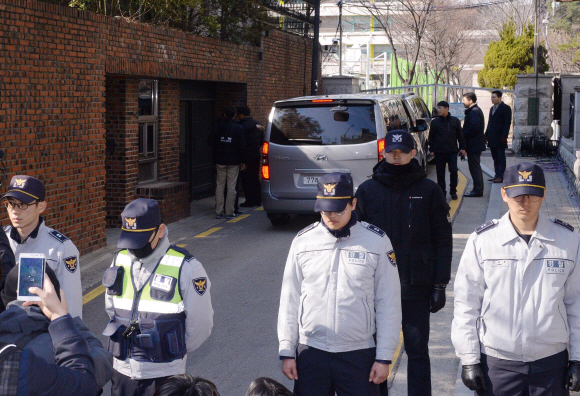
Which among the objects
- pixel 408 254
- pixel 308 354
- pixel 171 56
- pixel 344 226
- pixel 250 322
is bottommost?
pixel 250 322

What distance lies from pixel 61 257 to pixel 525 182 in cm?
263

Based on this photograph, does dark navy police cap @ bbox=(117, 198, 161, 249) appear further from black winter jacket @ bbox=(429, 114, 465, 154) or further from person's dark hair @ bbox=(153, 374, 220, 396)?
black winter jacket @ bbox=(429, 114, 465, 154)

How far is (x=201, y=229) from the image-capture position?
1185cm

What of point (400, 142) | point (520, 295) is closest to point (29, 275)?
point (520, 295)

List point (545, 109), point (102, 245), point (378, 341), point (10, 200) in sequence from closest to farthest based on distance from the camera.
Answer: point (378, 341)
point (10, 200)
point (102, 245)
point (545, 109)

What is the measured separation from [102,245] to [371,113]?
417 cm

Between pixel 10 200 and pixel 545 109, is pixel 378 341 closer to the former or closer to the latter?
pixel 10 200

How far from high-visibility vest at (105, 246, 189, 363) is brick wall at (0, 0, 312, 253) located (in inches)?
189

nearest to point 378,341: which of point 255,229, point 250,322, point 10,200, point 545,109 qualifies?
point 10,200

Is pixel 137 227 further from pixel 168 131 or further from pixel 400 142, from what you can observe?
pixel 168 131

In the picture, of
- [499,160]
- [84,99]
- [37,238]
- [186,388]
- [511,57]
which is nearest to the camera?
[186,388]

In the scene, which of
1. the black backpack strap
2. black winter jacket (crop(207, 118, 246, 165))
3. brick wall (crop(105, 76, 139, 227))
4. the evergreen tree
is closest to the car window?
black winter jacket (crop(207, 118, 246, 165))

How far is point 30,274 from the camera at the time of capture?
2951 mm

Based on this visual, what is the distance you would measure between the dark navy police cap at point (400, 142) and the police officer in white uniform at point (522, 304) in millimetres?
1224
